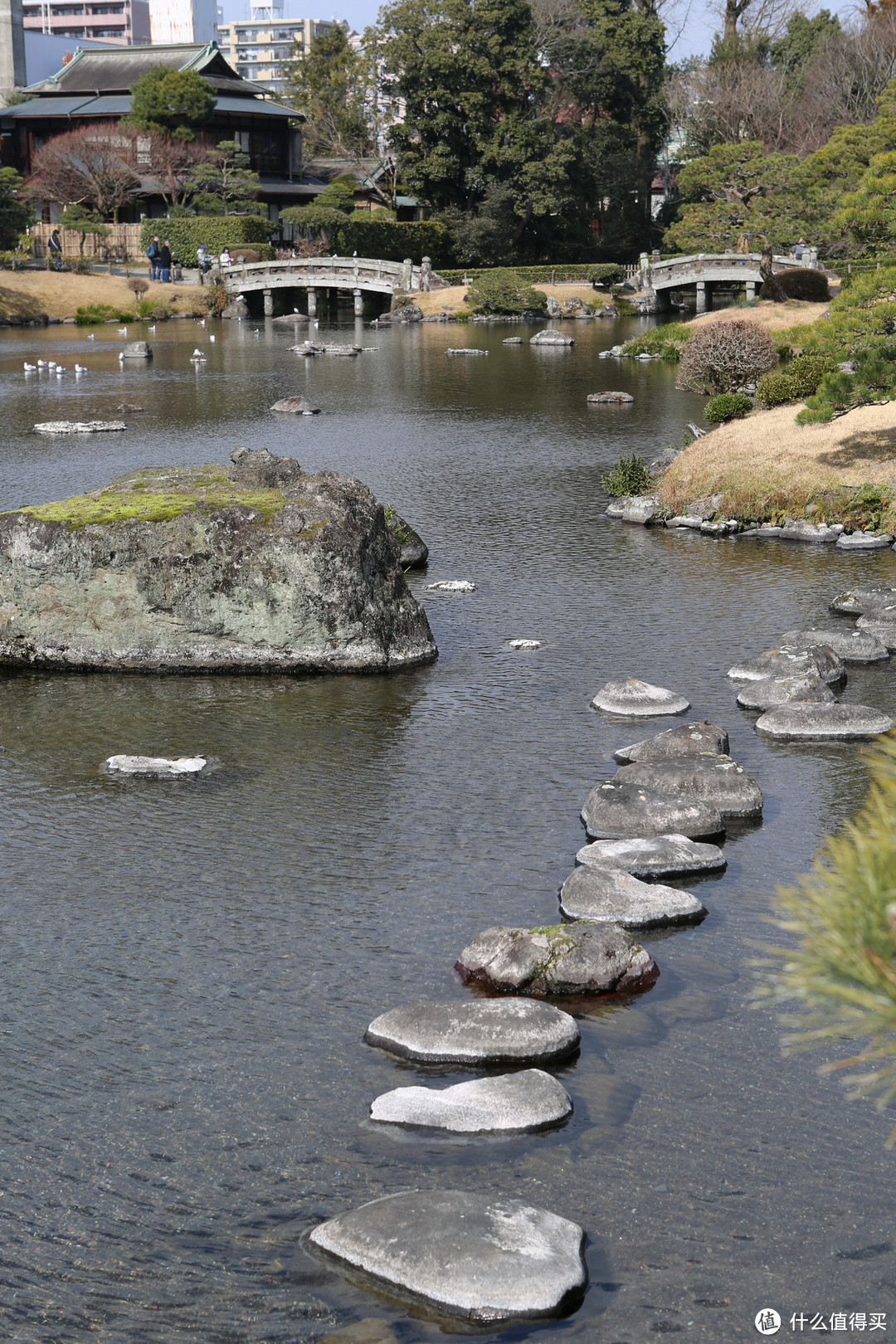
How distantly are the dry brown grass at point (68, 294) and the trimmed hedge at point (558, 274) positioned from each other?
1434cm

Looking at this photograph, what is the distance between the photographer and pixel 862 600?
16.7 m

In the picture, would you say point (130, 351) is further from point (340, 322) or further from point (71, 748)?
point (71, 748)

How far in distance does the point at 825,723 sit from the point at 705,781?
6.79ft

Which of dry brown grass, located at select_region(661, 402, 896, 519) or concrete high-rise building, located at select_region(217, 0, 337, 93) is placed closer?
dry brown grass, located at select_region(661, 402, 896, 519)

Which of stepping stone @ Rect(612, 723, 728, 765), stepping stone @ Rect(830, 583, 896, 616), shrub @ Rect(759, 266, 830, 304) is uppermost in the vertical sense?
shrub @ Rect(759, 266, 830, 304)

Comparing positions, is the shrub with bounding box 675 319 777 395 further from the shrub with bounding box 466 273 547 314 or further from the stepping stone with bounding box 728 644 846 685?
the shrub with bounding box 466 273 547 314

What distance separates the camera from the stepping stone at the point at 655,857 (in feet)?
33.1

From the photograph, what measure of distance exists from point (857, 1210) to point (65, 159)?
81.7 metres

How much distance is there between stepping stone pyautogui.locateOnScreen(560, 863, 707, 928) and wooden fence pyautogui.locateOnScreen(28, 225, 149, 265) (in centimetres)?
7398

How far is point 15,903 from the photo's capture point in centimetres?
971

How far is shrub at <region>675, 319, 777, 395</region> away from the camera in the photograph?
30656mm

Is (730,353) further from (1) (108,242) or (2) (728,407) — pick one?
(1) (108,242)

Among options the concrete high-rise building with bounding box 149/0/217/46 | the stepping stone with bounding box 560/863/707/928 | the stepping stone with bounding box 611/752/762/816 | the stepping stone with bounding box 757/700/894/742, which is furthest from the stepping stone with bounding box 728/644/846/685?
the concrete high-rise building with bounding box 149/0/217/46

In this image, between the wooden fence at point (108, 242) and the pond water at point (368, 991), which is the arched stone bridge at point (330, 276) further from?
the pond water at point (368, 991)
